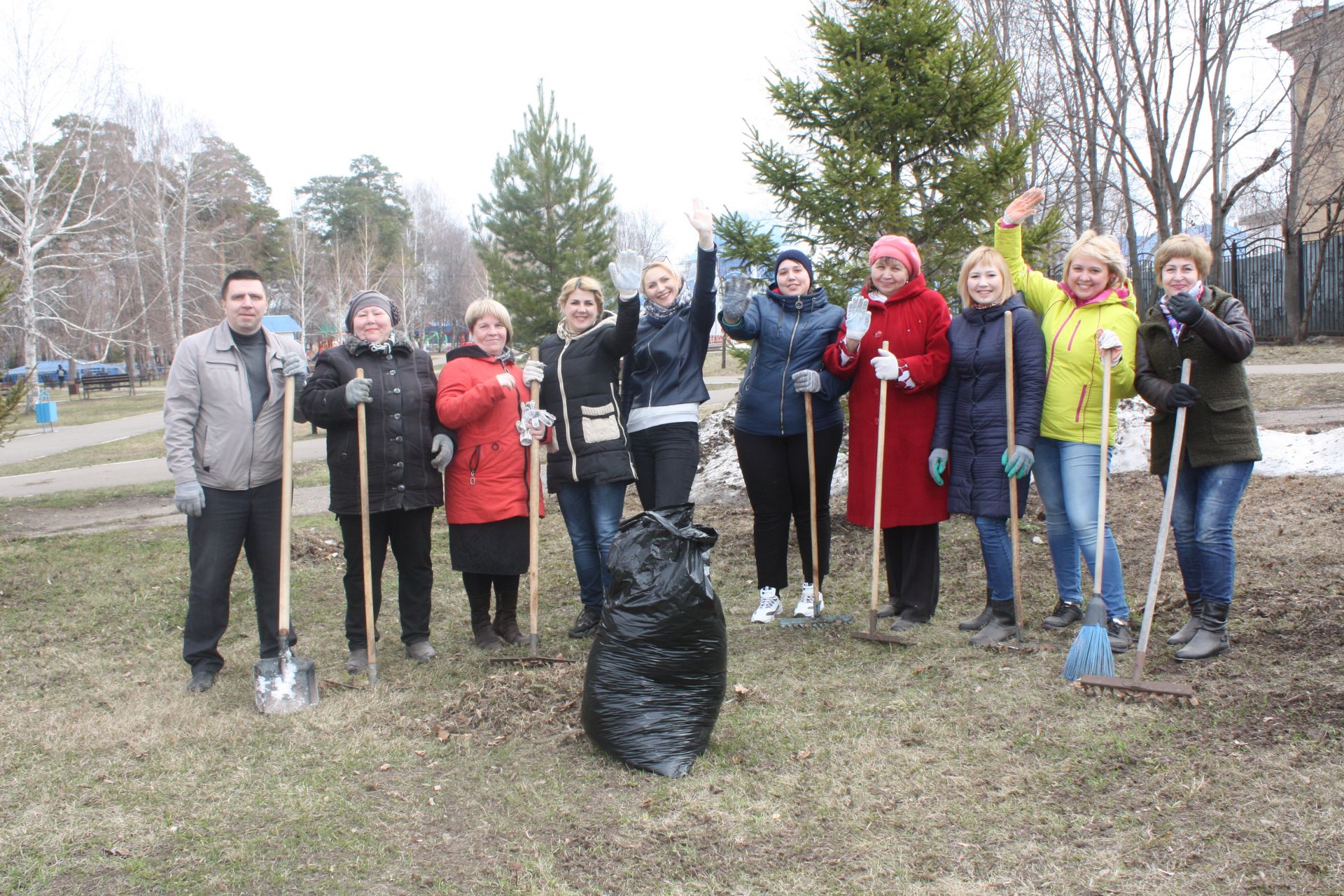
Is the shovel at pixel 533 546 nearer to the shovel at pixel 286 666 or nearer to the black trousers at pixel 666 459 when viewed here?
the black trousers at pixel 666 459

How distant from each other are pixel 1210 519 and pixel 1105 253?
1.23m

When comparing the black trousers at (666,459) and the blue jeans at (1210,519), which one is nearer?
the blue jeans at (1210,519)

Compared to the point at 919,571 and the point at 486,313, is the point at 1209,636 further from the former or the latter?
the point at 486,313

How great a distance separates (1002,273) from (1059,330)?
1.23 feet

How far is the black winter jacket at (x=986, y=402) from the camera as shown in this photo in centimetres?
436

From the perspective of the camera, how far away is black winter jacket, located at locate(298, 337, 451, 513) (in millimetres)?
4414

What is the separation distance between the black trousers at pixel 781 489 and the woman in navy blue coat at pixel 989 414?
59 centimetres

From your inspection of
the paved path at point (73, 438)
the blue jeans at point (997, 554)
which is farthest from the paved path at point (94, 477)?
the blue jeans at point (997, 554)

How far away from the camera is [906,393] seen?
15.5ft

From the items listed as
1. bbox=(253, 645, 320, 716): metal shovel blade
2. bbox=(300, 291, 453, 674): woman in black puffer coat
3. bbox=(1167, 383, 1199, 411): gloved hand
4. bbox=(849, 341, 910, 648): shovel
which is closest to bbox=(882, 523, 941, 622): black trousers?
bbox=(849, 341, 910, 648): shovel

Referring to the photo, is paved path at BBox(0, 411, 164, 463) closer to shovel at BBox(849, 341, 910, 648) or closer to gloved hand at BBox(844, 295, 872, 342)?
gloved hand at BBox(844, 295, 872, 342)

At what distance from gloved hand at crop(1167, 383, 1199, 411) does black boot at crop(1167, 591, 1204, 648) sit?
91 cm

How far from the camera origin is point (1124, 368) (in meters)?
4.19

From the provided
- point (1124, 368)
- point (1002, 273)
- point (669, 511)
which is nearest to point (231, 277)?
point (669, 511)
